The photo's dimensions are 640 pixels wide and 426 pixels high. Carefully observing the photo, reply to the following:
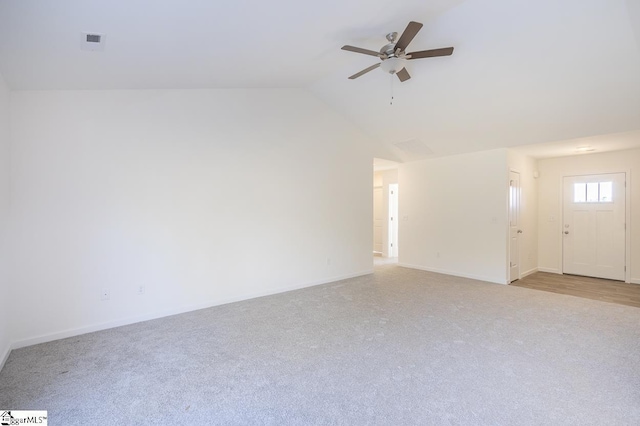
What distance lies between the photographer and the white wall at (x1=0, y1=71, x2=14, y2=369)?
8.61 ft

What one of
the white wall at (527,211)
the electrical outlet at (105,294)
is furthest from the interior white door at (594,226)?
the electrical outlet at (105,294)

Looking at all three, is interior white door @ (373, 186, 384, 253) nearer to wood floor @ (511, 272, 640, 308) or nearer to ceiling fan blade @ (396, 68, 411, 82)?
wood floor @ (511, 272, 640, 308)

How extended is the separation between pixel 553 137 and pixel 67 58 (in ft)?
20.2

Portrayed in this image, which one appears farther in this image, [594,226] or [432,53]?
[594,226]

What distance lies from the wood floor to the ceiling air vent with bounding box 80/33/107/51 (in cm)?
646

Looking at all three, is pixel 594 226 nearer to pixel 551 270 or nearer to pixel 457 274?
pixel 551 270

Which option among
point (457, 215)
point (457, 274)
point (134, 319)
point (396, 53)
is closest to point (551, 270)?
point (457, 274)

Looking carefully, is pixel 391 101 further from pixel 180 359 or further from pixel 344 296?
pixel 180 359

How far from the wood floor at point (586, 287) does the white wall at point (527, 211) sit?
36cm

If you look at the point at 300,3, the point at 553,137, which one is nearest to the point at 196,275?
the point at 300,3

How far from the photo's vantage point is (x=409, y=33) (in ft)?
8.33

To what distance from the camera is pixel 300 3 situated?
2297mm

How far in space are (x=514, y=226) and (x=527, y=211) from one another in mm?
911

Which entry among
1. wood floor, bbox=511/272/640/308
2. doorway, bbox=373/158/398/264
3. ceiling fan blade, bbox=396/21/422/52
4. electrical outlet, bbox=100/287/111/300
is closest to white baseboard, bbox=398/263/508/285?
wood floor, bbox=511/272/640/308
